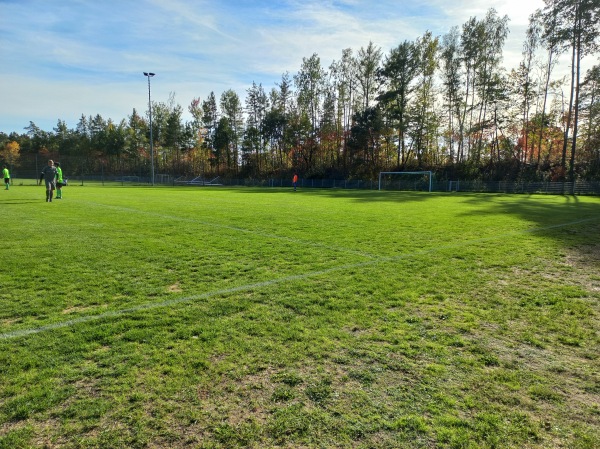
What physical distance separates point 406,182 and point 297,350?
41.0m

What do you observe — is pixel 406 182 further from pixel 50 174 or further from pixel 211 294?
pixel 211 294

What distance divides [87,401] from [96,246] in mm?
5635

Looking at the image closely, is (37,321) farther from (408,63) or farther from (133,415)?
(408,63)

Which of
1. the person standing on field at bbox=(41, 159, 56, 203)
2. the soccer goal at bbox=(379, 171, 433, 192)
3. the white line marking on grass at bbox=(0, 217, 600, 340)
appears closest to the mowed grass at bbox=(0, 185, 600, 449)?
the white line marking on grass at bbox=(0, 217, 600, 340)

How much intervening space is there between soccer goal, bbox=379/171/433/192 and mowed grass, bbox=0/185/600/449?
34.8 meters

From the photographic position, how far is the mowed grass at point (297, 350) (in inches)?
88.0

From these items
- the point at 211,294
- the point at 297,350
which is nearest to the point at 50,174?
the point at 211,294

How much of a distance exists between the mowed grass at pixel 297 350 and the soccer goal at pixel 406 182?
114 feet

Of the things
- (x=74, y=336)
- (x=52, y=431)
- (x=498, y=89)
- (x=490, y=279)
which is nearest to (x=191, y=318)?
(x=74, y=336)

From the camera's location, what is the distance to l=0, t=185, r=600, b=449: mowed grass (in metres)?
2.24

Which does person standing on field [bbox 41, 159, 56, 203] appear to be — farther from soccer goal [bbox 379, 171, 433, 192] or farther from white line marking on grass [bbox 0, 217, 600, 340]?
soccer goal [bbox 379, 171, 433, 192]

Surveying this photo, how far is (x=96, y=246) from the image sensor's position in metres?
7.34

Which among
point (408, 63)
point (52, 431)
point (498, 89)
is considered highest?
point (408, 63)

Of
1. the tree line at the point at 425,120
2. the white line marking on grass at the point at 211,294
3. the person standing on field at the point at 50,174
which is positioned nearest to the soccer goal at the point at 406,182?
the tree line at the point at 425,120
